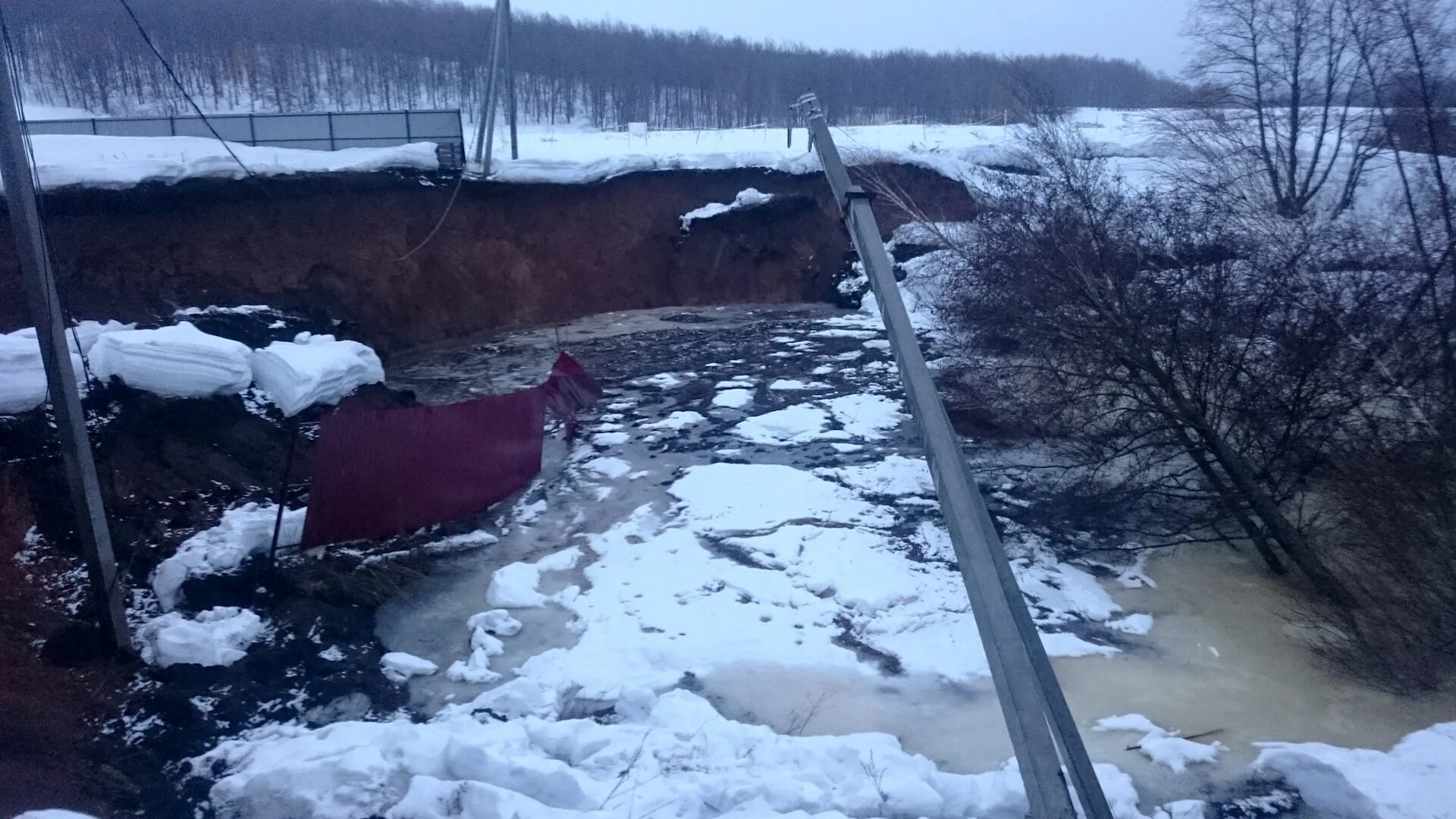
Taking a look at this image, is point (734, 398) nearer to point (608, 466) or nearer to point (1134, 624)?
point (608, 466)

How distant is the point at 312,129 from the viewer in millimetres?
19656

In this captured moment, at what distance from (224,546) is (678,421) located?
5583mm

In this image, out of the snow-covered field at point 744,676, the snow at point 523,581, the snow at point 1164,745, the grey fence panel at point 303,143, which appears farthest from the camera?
the grey fence panel at point 303,143

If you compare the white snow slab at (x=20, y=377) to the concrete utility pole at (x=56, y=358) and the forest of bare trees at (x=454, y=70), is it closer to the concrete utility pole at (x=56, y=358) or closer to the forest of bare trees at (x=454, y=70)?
the concrete utility pole at (x=56, y=358)

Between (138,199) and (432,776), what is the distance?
482 inches

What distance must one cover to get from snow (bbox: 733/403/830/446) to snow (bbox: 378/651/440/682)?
17.2ft

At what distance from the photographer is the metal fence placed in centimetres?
1875

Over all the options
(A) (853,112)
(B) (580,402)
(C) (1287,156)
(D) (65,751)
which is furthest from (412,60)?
(D) (65,751)

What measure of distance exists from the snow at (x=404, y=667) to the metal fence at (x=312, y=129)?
14233 millimetres

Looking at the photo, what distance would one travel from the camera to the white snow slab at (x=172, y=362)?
26.2 feet

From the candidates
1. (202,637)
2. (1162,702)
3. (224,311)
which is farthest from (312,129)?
(1162,702)

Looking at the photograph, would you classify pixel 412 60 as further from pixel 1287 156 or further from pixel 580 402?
pixel 1287 156

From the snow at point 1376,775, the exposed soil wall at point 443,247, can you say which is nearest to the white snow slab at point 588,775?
the snow at point 1376,775

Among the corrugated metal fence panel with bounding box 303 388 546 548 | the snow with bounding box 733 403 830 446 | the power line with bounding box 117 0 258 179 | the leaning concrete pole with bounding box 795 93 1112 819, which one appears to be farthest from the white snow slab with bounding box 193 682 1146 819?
the power line with bounding box 117 0 258 179
